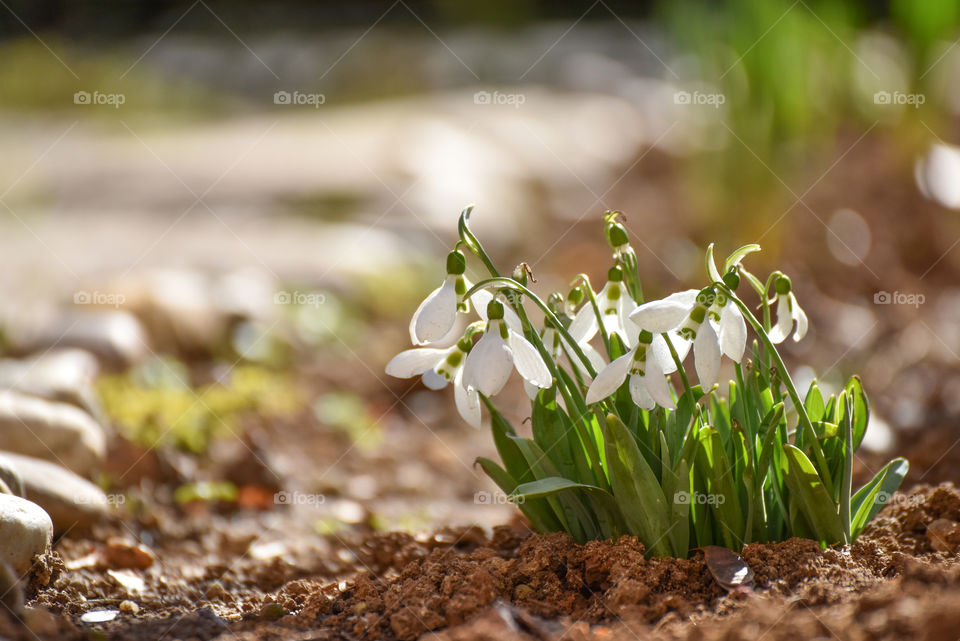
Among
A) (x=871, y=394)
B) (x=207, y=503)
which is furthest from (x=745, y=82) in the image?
(x=207, y=503)

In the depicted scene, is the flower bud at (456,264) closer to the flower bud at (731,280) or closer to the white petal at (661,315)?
the white petal at (661,315)

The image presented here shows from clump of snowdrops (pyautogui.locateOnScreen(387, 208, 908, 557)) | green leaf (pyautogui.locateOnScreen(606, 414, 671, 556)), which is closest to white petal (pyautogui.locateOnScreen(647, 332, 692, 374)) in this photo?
clump of snowdrops (pyautogui.locateOnScreen(387, 208, 908, 557))

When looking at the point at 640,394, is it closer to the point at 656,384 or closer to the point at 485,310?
the point at 656,384

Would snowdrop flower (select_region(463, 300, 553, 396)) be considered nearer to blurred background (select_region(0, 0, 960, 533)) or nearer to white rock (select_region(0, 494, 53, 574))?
white rock (select_region(0, 494, 53, 574))

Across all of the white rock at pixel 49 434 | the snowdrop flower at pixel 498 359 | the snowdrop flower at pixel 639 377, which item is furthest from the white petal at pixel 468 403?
the white rock at pixel 49 434

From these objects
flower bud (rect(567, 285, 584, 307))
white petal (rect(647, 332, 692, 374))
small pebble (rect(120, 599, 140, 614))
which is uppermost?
flower bud (rect(567, 285, 584, 307))

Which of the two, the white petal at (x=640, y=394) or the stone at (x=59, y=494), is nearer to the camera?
the white petal at (x=640, y=394)

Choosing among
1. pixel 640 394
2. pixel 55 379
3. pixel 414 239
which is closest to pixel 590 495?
pixel 640 394
